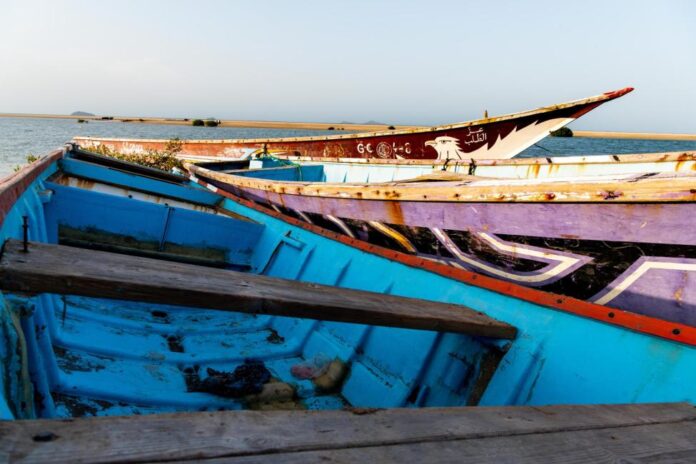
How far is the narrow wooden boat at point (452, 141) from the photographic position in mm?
11336

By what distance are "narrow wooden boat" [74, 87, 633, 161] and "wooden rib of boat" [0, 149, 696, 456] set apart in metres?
8.67

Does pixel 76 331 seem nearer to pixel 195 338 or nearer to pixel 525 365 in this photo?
pixel 195 338

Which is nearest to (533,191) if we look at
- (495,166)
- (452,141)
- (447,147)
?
(495,166)

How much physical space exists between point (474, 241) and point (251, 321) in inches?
83.2

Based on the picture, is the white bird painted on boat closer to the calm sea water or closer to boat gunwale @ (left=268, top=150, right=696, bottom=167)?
boat gunwale @ (left=268, top=150, right=696, bottom=167)

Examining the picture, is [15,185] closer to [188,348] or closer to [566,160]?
[188,348]

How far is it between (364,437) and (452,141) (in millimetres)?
12406

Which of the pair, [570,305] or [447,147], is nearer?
[570,305]

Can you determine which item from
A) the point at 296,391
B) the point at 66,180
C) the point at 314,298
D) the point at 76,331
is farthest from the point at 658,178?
the point at 66,180

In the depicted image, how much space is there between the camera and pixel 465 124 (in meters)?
12.3

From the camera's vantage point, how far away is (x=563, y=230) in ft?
9.86

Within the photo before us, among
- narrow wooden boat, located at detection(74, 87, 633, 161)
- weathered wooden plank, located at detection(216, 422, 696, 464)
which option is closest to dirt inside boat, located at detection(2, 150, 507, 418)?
weathered wooden plank, located at detection(216, 422, 696, 464)

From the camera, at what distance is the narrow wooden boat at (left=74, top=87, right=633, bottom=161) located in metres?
11.3

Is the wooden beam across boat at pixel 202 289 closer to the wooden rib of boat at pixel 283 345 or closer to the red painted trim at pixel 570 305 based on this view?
the wooden rib of boat at pixel 283 345
